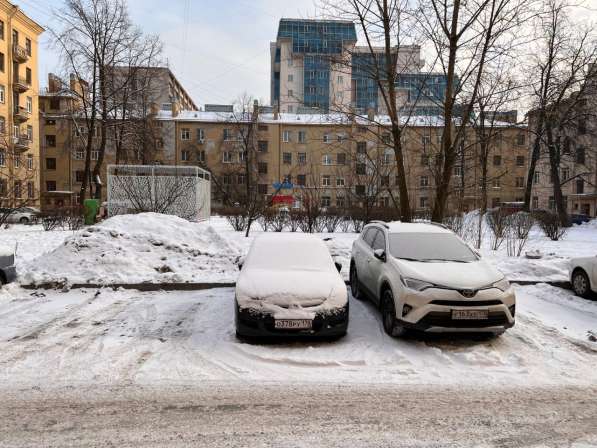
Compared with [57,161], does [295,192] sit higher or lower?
lower

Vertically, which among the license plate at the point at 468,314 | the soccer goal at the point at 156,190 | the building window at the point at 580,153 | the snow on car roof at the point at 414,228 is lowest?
the license plate at the point at 468,314

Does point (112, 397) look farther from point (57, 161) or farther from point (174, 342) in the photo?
point (57, 161)

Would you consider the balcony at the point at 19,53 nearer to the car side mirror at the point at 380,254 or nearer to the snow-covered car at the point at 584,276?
the car side mirror at the point at 380,254

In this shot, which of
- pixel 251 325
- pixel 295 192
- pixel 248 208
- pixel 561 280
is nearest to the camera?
pixel 251 325

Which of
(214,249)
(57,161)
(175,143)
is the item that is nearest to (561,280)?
(214,249)

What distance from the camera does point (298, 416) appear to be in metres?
3.65

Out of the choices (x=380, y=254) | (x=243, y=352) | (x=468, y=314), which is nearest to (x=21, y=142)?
(x=380, y=254)

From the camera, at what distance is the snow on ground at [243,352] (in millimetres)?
4488

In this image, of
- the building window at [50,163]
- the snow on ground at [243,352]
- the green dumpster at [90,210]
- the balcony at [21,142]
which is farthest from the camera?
the building window at [50,163]

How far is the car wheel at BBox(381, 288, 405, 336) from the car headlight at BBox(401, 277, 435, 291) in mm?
332

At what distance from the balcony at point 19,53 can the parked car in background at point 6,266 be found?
44.8 m

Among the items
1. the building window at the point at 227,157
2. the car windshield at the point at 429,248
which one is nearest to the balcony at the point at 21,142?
the building window at the point at 227,157

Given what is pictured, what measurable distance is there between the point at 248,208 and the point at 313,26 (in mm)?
8156

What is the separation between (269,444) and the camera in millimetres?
3203
